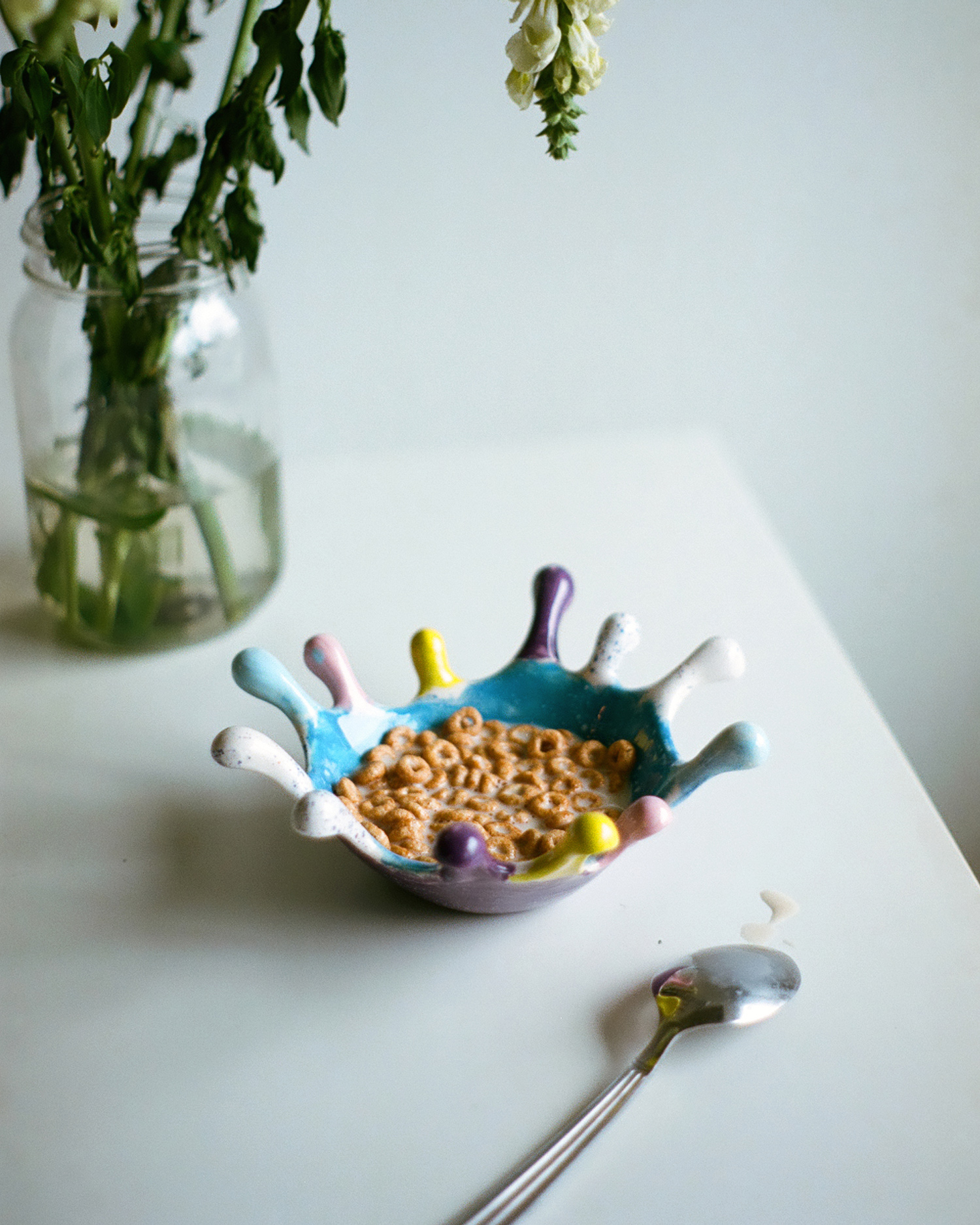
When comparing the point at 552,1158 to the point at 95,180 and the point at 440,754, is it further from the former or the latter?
the point at 95,180

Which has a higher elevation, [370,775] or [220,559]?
[220,559]

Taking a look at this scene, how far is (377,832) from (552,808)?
0.28ft

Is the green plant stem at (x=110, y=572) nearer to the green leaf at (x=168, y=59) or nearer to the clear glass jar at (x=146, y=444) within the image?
the clear glass jar at (x=146, y=444)

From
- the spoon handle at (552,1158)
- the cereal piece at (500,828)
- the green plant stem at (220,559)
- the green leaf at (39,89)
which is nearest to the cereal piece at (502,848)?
the cereal piece at (500,828)

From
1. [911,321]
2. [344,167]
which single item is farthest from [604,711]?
[911,321]

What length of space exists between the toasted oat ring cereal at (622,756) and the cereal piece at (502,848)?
8cm

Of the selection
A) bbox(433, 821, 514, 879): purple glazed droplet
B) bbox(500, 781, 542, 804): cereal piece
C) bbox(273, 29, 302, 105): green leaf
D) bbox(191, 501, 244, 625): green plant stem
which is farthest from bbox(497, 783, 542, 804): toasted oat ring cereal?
bbox(273, 29, 302, 105): green leaf

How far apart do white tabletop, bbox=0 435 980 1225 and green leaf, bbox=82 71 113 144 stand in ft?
1.07

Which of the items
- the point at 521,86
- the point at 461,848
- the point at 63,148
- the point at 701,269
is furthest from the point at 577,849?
the point at 701,269

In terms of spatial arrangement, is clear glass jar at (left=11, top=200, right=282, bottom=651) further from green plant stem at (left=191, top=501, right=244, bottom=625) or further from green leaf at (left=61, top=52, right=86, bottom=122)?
green leaf at (left=61, top=52, right=86, bottom=122)

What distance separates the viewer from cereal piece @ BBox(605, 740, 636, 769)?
2.07 ft

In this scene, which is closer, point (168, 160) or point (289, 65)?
point (289, 65)

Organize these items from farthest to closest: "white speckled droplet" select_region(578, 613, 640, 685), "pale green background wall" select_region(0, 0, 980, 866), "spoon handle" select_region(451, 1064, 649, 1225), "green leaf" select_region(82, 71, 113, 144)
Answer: "pale green background wall" select_region(0, 0, 980, 866)
"white speckled droplet" select_region(578, 613, 640, 685)
"green leaf" select_region(82, 71, 113, 144)
"spoon handle" select_region(451, 1064, 649, 1225)

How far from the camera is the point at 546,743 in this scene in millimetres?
653
